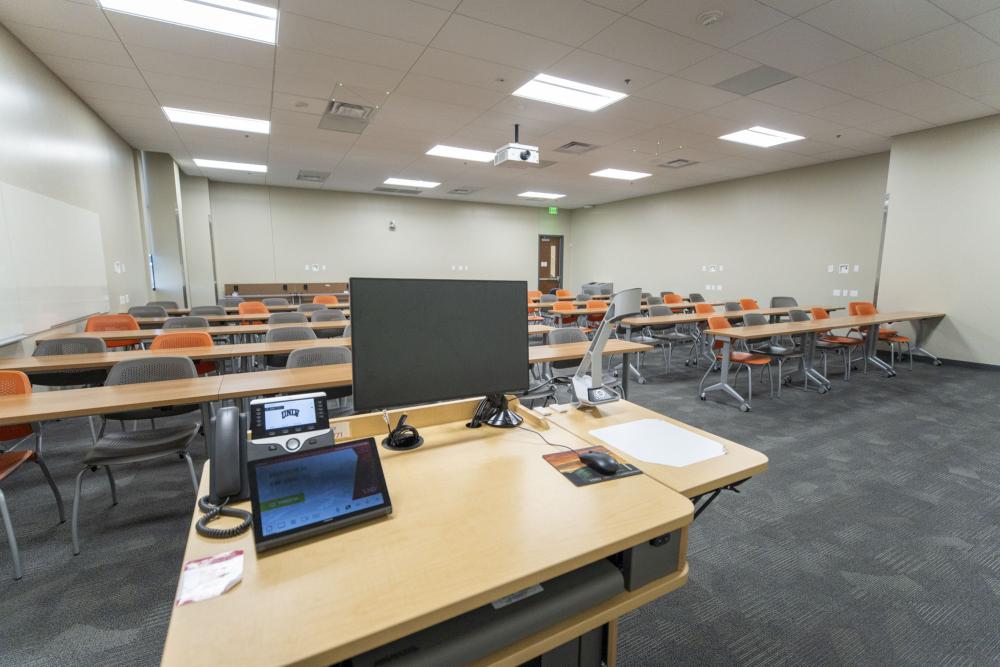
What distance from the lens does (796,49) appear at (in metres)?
3.56

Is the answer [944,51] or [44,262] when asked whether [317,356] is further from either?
[944,51]

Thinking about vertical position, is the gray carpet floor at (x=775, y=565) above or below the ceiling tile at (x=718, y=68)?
below

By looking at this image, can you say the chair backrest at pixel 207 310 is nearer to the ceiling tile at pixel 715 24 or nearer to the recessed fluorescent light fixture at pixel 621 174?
the ceiling tile at pixel 715 24

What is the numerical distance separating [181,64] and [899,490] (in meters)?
6.34

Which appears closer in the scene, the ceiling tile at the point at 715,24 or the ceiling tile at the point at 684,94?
the ceiling tile at the point at 715,24

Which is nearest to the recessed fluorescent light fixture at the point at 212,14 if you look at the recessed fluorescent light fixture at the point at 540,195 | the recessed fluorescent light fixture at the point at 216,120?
the recessed fluorescent light fixture at the point at 216,120

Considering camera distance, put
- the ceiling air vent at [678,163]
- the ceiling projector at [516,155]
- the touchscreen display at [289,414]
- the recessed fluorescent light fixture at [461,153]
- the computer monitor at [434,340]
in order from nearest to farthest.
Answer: the touchscreen display at [289,414], the computer monitor at [434,340], the ceiling projector at [516,155], the recessed fluorescent light fixture at [461,153], the ceiling air vent at [678,163]

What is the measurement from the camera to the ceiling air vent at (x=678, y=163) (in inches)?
284

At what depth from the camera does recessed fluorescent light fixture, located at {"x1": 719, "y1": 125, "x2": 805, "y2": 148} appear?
5.74 metres

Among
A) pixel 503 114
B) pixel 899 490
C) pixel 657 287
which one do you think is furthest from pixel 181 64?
pixel 657 287

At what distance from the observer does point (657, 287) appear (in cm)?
1062

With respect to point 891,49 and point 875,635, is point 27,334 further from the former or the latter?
point 891,49

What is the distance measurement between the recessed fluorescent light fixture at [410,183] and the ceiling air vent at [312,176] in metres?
1.18

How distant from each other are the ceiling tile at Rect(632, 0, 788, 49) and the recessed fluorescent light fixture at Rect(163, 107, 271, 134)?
4530 mm
